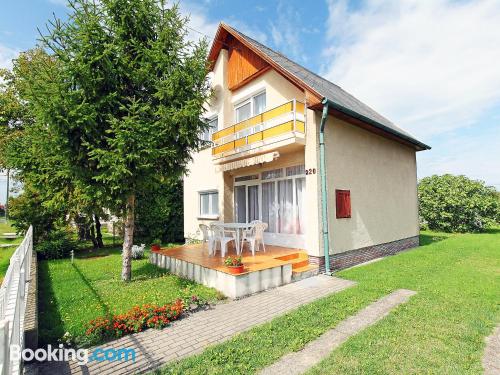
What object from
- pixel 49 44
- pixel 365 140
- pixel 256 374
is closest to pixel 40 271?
pixel 49 44

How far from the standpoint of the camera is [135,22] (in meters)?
10.3

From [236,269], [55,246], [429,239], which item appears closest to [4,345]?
[236,269]

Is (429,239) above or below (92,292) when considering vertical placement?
above

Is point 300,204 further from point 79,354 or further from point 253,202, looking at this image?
point 79,354

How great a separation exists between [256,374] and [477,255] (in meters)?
15.8

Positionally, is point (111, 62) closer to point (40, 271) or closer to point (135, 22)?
point (135, 22)

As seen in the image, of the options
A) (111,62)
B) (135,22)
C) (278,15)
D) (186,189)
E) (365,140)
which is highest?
(278,15)

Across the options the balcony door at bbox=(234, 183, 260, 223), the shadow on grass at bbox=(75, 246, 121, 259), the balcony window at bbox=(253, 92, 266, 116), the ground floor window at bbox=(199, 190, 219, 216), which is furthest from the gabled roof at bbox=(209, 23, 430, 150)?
the shadow on grass at bbox=(75, 246, 121, 259)

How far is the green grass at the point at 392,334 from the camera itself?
16.8 feet

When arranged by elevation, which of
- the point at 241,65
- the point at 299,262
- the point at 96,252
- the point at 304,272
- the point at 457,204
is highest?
the point at 241,65

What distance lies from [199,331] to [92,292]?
5.48 meters

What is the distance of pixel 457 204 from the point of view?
2789cm

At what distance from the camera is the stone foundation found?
12070 millimetres

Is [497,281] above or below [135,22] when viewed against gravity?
below
